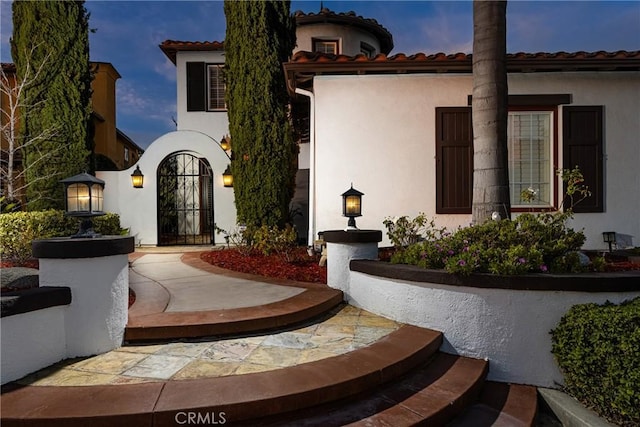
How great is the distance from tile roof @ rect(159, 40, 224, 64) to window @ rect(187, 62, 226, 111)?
0.46 meters

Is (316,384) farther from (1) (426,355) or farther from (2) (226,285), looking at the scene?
(2) (226,285)

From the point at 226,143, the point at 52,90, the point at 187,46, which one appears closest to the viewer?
the point at 52,90

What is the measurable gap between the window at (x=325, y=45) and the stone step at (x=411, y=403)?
1139cm

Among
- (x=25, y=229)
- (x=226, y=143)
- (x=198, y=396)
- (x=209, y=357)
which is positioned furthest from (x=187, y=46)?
(x=198, y=396)

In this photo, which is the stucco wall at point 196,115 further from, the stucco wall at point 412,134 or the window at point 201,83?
the stucco wall at point 412,134

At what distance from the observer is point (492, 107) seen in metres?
4.40

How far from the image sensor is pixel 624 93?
6.53m

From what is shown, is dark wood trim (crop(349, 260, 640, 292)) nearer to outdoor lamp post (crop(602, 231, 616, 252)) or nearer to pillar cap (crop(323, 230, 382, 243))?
pillar cap (crop(323, 230, 382, 243))

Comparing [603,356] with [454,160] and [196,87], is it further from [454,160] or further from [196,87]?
[196,87]

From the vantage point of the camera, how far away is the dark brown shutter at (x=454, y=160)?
21.4 ft

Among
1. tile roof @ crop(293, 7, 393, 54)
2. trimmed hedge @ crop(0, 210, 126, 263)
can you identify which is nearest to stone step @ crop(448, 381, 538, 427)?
trimmed hedge @ crop(0, 210, 126, 263)

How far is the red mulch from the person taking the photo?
5.22m

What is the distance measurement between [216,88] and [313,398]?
38.6 feet
